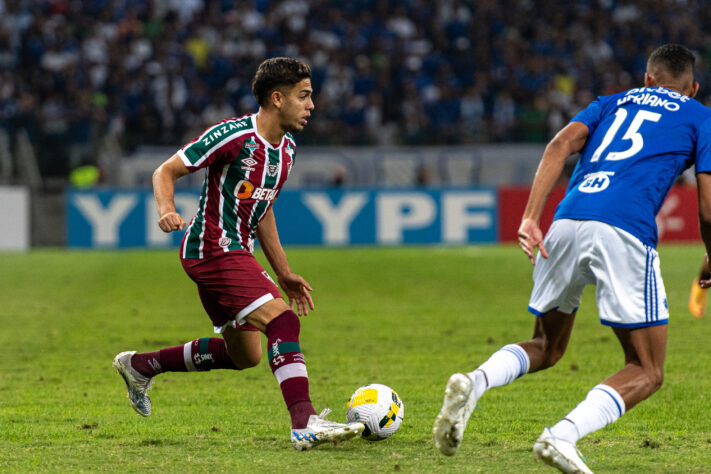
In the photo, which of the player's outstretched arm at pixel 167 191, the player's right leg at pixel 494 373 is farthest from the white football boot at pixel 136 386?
→ the player's right leg at pixel 494 373

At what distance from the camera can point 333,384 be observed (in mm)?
6570

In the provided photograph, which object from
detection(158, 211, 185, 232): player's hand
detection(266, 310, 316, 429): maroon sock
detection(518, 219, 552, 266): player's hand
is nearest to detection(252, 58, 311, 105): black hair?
detection(158, 211, 185, 232): player's hand

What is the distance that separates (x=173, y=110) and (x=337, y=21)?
5.12m

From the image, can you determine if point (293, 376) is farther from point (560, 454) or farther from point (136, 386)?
point (560, 454)

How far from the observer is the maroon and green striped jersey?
16.2ft

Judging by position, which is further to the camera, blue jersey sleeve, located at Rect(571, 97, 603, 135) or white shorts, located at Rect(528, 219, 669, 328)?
blue jersey sleeve, located at Rect(571, 97, 603, 135)

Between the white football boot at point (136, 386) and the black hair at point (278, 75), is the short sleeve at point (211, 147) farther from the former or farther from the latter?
the white football boot at point (136, 386)

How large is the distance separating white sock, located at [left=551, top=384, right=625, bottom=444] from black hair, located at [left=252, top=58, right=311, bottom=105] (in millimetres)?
2115

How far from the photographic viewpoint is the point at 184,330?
9.37 metres

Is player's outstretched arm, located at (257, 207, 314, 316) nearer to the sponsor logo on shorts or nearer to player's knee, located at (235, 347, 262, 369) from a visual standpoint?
player's knee, located at (235, 347, 262, 369)

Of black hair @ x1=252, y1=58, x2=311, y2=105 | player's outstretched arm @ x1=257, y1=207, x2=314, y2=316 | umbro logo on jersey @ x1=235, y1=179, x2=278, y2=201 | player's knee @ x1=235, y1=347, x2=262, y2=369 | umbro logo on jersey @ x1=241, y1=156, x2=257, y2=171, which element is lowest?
player's knee @ x1=235, y1=347, x2=262, y2=369

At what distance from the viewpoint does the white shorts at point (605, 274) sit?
13.3ft

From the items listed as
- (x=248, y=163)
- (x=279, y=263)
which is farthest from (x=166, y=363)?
(x=248, y=163)

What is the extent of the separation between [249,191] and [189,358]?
1.09m
